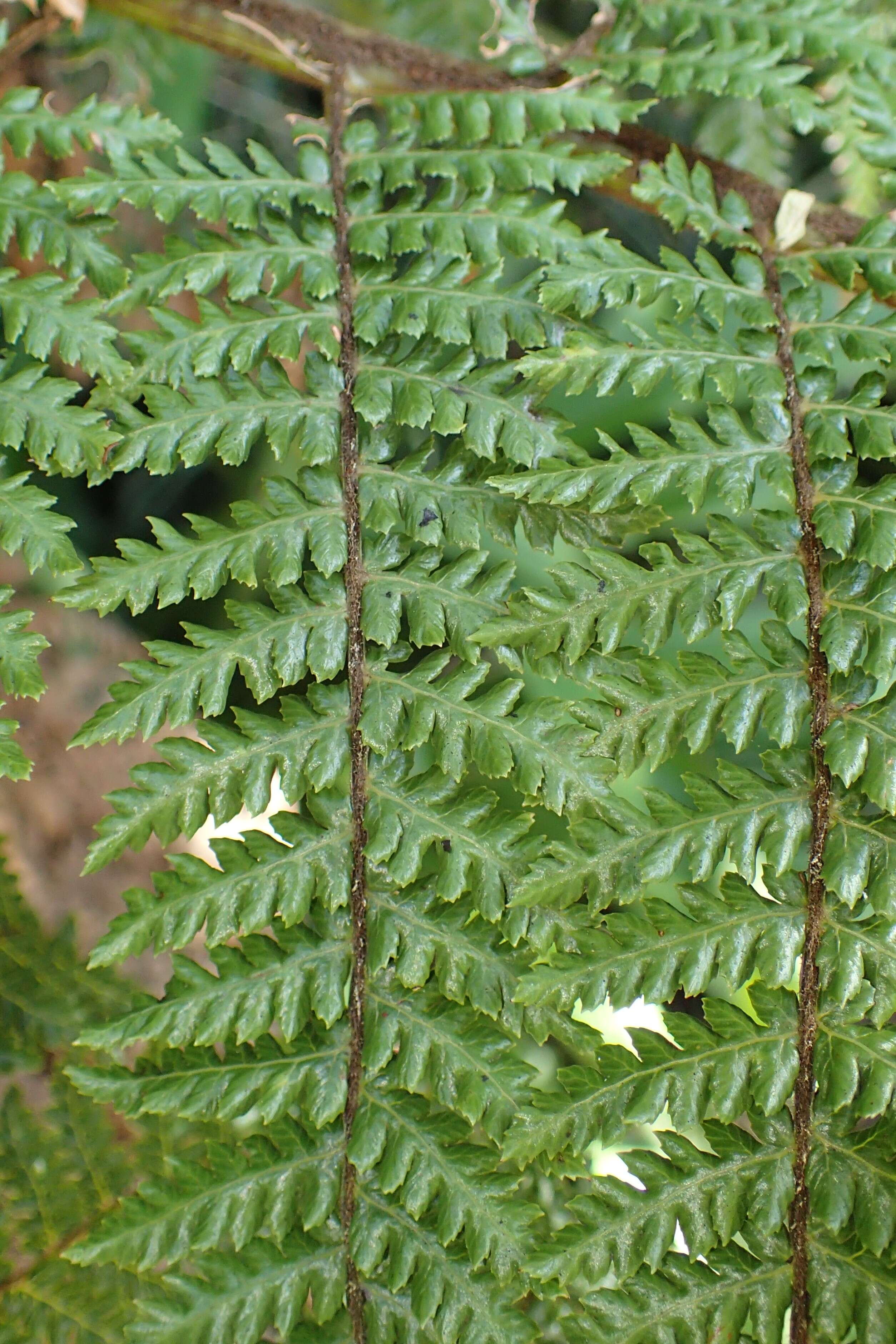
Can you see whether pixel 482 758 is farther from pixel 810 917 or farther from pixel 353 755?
pixel 810 917

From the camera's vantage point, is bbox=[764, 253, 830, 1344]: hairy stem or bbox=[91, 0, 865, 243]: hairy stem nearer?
bbox=[764, 253, 830, 1344]: hairy stem

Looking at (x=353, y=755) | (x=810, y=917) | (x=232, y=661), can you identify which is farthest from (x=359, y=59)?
(x=810, y=917)

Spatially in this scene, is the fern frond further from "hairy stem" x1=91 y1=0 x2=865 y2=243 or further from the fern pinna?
"hairy stem" x1=91 y1=0 x2=865 y2=243

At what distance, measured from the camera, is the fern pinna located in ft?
4.01

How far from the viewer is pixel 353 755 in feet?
4.40

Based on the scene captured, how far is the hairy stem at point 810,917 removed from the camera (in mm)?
1209

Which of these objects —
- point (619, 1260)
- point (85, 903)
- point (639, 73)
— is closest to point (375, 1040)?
point (619, 1260)

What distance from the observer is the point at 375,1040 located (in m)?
1.29

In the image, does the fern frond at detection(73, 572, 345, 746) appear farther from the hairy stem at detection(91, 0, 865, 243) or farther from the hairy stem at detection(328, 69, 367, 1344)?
the hairy stem at detection(91, 0, 865, 243)

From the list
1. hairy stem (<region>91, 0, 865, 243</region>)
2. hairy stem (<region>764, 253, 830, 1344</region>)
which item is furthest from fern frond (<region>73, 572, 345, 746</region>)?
hairy stem (<region>91, 0, 865, 243</region>)

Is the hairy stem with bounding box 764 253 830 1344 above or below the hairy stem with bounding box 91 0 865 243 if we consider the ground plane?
below

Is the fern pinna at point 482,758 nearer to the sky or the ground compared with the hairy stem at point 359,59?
nearer to the ground

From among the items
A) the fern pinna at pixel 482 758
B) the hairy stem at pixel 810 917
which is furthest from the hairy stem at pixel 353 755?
the hairy stem at pixel 810 917

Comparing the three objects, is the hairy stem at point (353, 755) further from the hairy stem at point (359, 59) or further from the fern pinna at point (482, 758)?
the hairy stem at point (359, 59)
